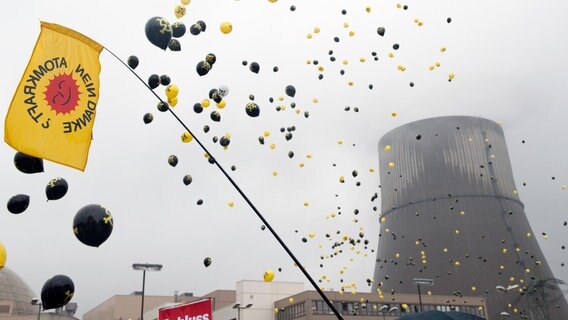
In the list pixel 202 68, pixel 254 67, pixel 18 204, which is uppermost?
pixel 254 67

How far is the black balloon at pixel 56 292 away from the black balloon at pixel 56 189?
1.90 meters

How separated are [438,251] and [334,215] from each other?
46.1 m

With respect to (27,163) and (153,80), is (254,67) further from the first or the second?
(27,163)

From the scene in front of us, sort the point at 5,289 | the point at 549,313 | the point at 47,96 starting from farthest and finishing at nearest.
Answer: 1. the point at 5,289
2. the point at 549,313
3. the point at 47,96

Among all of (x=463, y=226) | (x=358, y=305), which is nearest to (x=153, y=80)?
(x=463, y=226)

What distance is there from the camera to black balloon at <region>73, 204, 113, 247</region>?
1091 centimetres

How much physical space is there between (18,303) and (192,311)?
338 ft

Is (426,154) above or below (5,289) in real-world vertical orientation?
above

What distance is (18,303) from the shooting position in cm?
10600

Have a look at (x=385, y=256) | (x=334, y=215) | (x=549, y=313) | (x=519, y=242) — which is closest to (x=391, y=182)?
(x=385, y=256)

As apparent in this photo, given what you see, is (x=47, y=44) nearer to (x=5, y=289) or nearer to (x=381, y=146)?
(x=381, y=146)

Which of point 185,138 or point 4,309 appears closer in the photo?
point 185,138

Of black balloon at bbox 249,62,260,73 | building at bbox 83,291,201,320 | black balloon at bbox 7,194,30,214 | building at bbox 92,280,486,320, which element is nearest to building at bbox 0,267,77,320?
building at bbox 83,291,201,320

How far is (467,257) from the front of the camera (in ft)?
228
